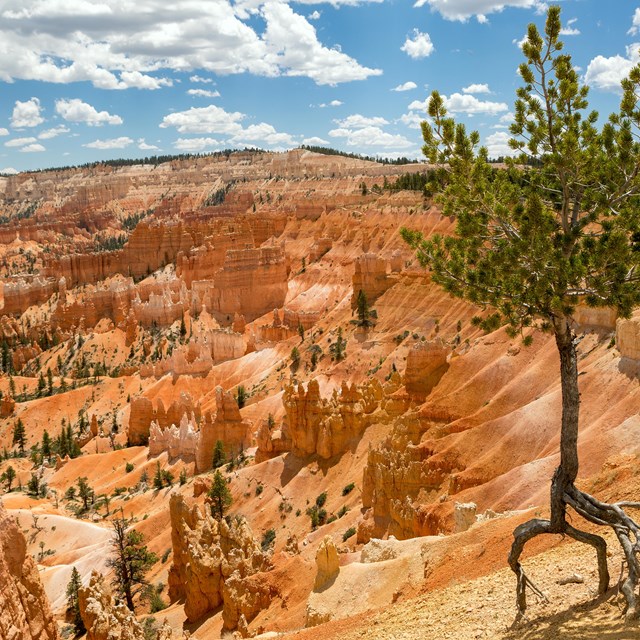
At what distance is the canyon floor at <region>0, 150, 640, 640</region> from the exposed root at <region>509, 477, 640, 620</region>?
294mm

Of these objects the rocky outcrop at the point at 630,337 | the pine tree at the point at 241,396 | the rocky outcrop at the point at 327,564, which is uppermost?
the rocky outcrop at the point at 630,337

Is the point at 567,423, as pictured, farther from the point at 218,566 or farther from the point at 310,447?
the point at 310,447

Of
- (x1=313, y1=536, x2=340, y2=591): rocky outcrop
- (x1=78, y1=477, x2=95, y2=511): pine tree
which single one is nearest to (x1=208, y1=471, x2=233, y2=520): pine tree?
(x1=78, y1=477, x2=95, y2=511): pine tree

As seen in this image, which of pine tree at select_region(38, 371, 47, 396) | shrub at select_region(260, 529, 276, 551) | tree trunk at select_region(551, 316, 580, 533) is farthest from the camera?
pine tree at select_region(38, 371, 47, 396)

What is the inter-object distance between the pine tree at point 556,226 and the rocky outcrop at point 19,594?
9181mm

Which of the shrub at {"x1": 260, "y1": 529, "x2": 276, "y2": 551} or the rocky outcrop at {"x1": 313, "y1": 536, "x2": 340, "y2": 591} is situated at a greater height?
the rocky outcrop at {"x1": 313, "y1": 536, "x2": 340, "y2": 591}

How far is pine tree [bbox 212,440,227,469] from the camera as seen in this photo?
139ft

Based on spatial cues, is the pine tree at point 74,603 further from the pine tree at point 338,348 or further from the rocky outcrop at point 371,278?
the rocky outcrop at point 371,278

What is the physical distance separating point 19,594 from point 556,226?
39.9ft

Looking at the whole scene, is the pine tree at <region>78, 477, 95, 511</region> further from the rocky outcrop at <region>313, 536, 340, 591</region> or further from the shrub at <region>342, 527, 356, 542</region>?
the rocky outcrop at <region>313, 536, 340, 591</region>

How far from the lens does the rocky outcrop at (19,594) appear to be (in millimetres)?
12141

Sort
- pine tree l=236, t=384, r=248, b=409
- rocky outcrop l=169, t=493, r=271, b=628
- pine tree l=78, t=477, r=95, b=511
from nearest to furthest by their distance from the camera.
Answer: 1. rocky outcrop l=169, t=493, r=271, b=628
2. pine tree l=78, t=477, r=95, b=511
3. pine tree l=236, t=384, r=248, b=409

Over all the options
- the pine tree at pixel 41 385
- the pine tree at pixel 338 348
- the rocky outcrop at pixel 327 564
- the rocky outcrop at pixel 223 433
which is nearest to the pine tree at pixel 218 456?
the rocky outcrop at pixel 223 433

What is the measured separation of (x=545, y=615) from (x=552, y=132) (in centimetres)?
736
